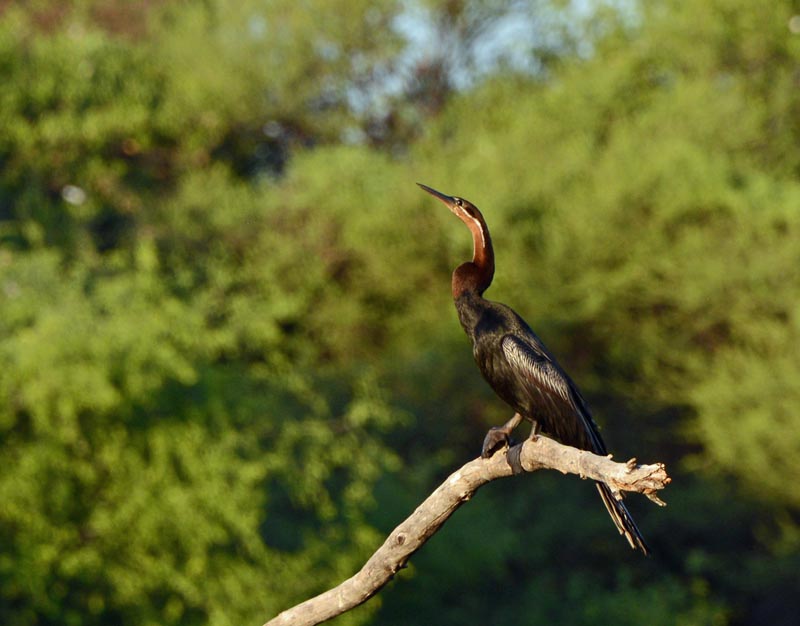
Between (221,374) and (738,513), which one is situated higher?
(221,374)

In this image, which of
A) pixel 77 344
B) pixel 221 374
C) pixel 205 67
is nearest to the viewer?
pixel 77 344

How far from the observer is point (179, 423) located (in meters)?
13.3

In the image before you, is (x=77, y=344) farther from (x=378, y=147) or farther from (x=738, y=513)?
(x=378, y=147)

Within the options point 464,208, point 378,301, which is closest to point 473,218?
point 464,208

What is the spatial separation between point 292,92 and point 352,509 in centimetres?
1220

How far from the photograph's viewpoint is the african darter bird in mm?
5109

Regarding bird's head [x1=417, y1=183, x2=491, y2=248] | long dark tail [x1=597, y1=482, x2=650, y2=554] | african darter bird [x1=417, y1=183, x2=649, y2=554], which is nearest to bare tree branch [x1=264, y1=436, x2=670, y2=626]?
long dark tail [x1=597, y1=482, x2=650, y2=554]

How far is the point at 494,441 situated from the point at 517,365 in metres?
0.56

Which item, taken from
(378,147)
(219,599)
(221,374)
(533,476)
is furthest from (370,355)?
(219,599)

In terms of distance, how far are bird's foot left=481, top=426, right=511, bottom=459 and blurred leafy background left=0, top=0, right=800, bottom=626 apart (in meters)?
8.23

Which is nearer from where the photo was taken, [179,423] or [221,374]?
[179,423]

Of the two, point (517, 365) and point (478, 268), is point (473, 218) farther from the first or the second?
point (517, 365)

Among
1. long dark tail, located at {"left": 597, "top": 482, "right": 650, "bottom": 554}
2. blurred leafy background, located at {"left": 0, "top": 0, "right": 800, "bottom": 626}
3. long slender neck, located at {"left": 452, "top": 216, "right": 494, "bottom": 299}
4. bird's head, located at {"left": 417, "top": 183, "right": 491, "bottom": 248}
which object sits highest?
blurred leafy background, located at {"left": 0, "top": 0, "right": 800, "bottom": 626}

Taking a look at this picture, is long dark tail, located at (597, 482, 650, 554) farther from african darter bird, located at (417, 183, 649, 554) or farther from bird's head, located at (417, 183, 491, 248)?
bird's head, located at (417, 183, 491, 248)
